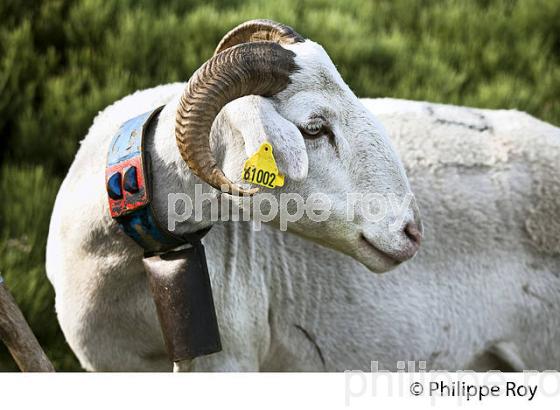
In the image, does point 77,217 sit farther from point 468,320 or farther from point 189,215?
point 468,320

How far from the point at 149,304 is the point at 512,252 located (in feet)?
5.02

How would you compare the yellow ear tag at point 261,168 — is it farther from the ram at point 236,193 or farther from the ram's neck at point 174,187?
the ram's neck at point 174,187

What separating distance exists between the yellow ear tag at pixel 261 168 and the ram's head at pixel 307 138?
3cm

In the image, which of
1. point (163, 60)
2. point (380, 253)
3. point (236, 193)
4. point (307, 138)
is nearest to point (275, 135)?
point (307, 138)

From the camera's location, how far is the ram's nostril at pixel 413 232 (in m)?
3.08

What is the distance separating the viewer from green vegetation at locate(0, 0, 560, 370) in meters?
4.78

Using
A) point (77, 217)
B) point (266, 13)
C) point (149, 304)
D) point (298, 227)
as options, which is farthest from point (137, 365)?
point (266, 13)

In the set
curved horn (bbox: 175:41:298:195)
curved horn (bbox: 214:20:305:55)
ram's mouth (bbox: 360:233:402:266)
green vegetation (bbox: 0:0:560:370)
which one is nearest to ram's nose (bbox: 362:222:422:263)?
ram's mouth (bbox: 360:233:402:266)

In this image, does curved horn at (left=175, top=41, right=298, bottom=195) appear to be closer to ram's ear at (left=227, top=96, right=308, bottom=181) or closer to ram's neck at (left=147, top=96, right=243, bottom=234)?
ram's ear at (left=227, top=96, right=308, bottom=181)

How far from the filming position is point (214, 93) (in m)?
2.82

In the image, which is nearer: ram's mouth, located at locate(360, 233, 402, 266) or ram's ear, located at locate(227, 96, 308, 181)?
ram's ear, located at locate(227, 96, 308, 181)

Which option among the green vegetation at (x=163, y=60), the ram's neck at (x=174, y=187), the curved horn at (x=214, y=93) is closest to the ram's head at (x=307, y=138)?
the curved horn at (x=214, y=93)
